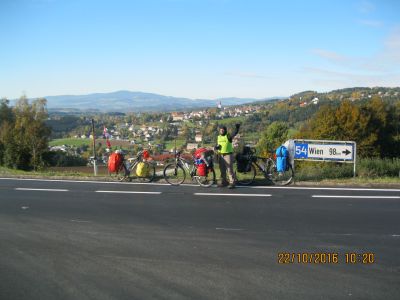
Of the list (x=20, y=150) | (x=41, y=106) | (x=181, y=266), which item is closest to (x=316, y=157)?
(x=181, y=266)

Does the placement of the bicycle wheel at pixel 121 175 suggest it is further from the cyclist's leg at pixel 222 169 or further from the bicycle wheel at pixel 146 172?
the cyclist's leg at pixel 222 169

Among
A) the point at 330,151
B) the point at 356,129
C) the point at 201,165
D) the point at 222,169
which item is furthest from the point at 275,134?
the point at 201,165

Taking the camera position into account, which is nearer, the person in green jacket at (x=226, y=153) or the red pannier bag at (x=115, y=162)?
the person in green jacket at (x=226, y=153)

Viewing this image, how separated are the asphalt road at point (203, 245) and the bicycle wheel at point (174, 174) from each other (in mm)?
1815

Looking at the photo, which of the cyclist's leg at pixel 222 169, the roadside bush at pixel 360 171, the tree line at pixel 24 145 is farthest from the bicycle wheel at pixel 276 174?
the tree line at pixel 24 145

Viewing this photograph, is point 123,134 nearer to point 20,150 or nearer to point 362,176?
point 20,150

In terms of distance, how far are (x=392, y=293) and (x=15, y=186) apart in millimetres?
11797

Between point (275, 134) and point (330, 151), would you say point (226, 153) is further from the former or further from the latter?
point (275, 134)

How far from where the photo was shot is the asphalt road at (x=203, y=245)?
4879 mm

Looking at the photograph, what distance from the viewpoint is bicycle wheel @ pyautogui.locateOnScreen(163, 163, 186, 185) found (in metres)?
12.3

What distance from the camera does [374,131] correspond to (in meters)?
46.8

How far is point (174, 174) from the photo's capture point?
1244cm

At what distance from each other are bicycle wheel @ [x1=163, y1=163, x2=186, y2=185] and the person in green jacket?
1.35m

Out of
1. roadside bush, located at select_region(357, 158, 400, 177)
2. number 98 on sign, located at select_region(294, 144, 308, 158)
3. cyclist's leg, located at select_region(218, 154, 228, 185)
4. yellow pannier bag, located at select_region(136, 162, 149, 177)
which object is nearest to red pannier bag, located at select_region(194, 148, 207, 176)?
cyclist's leg, located at select_region(218, 154, 228, 185)
